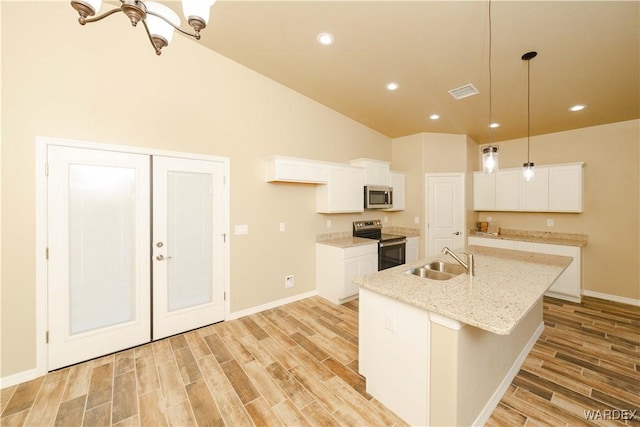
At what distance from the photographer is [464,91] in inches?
132

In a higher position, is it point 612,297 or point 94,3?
point 94,3

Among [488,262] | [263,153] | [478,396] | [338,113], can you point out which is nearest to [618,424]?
[478,396]

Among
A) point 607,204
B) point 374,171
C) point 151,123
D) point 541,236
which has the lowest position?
point 541,236

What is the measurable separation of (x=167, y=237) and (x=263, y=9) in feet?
8.61

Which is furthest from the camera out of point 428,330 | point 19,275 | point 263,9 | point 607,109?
point 607,109

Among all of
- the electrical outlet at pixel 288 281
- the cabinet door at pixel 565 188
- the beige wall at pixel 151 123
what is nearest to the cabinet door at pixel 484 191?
the cabinet door at pixel 565 188

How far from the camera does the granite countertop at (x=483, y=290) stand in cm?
141

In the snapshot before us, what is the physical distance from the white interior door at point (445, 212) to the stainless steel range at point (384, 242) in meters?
0.73

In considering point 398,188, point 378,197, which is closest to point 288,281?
point 378,197

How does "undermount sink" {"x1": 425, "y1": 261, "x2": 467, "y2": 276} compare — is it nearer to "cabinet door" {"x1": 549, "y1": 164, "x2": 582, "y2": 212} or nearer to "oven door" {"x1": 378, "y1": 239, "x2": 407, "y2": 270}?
"oven door" {"x1": 378, "y1": 239, "x2": 407, "y2": 270}

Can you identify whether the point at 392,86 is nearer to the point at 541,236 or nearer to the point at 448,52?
the point at 448,52

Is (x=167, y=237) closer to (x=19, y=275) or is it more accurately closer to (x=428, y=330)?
(x=19, y=275)

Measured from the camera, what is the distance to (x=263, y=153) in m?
3.67

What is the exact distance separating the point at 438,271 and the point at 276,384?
1801mm
